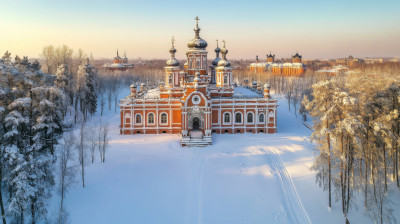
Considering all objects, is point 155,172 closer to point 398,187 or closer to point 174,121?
point 174,121

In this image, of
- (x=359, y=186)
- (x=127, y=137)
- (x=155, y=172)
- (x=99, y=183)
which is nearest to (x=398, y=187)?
(x=359, y=186)

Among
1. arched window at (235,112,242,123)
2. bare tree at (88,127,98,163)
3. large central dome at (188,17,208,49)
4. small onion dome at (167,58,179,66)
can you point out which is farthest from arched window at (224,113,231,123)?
bare tree at (88,127,98,163)

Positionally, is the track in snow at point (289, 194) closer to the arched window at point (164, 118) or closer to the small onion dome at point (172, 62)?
the arched window at point (164, 118)

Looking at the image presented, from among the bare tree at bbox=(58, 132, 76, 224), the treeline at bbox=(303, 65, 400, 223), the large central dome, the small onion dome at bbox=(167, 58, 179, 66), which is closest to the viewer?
the bare tree at bbox=(58, 132, 76, 224)

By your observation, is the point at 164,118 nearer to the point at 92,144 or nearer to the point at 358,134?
the point at 92,144

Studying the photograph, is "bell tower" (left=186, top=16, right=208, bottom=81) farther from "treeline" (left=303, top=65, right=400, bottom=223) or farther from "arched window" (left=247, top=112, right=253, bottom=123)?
"treeline" (left=303, top=65, right=400, bottom=223)

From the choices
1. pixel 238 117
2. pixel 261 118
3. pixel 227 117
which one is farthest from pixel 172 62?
pixel 261 118

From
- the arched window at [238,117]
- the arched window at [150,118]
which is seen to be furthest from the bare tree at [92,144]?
the arched window at [238,117]
